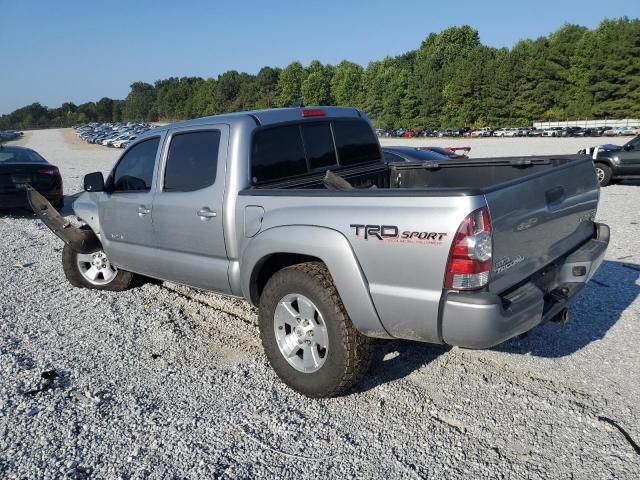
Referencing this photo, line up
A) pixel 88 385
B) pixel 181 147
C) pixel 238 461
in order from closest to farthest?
pixel 238 461 < pixel 88 385 < pixel 181 147

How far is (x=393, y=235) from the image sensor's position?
119 inches

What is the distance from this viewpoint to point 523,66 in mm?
75625

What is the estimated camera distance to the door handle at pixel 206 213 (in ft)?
13.4

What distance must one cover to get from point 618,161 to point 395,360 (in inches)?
480

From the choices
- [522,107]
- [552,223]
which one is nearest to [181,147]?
[552,223]

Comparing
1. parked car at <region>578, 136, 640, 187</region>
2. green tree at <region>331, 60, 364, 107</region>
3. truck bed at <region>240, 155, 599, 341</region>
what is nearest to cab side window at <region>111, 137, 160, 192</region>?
truck bed at <region>240, 155, 599, 341</region>

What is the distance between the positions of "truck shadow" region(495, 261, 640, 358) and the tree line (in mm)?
69495

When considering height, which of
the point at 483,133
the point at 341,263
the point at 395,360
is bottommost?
the point at 483,133

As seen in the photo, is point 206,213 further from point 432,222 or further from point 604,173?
point 604,173

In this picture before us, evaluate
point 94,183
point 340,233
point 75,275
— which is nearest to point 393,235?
point 340,233

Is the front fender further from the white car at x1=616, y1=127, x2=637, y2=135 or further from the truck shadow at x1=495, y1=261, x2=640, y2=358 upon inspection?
the white car at x1=616, y1=127, x2=637, y2=135

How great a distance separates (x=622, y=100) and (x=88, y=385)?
74735 millimetres

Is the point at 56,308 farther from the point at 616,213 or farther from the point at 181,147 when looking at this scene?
the point at 616,213

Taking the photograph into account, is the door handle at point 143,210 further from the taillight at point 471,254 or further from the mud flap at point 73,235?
the taillight at point 471,254
